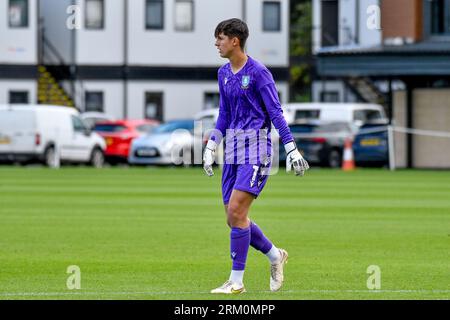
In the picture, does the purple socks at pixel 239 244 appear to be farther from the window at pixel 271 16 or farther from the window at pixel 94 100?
the window at pixel 271 16

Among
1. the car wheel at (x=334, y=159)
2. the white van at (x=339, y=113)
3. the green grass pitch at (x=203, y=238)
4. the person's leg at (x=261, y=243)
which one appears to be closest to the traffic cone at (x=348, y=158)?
the car wheel at (x=334, y=159)

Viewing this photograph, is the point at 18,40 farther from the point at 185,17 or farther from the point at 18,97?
the point at 185,17

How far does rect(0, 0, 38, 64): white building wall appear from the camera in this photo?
65.6m

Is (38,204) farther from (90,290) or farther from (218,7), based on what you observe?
(218,7)

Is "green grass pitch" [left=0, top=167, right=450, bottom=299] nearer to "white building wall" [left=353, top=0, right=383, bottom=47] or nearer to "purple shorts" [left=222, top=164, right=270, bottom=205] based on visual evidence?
"purple shorts" [left=222, top=164, right=270, bottom=205]

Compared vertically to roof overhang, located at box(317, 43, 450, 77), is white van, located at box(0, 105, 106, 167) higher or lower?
lower

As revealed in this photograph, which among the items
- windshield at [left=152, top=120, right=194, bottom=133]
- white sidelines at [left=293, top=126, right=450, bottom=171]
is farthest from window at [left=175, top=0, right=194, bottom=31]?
white sidelines at [left=293, top=126, right=450, bottom=171]

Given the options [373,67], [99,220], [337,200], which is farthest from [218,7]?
[99,220]

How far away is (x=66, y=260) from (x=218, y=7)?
173 ft

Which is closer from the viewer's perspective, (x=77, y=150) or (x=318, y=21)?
(x=77, y=150)

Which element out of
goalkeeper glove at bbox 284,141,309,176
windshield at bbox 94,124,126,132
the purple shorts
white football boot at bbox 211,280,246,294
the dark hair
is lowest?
white football boot at bbox 211,280,246,294

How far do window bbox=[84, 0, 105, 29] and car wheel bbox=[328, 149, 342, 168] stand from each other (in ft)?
74.7

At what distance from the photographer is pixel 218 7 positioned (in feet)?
222

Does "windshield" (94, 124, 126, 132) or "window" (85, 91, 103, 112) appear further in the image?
"window" (85, 91, 103, 112)
